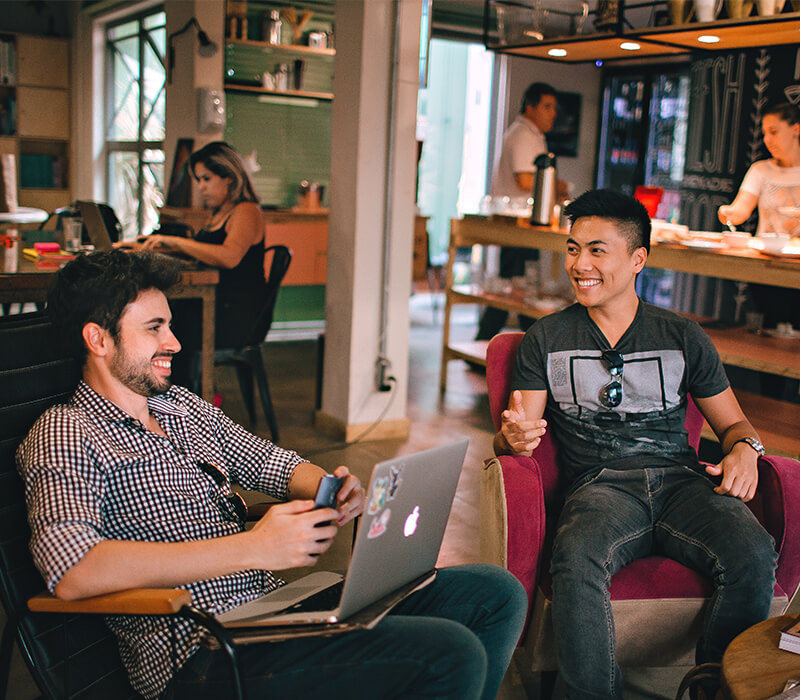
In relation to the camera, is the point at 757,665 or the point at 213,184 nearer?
the point at 757,665

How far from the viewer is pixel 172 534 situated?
1517 millimetres

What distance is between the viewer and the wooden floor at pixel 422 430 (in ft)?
7.28

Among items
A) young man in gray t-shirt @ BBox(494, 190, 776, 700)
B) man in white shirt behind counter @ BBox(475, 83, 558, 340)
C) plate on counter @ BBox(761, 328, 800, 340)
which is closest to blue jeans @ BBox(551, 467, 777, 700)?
young man in gray t-shirt @ BBox(494, 190, 776, 700)

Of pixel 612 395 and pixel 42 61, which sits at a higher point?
pixel 42 61

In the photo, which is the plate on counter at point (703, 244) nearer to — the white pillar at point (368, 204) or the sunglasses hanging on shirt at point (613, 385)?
the white pillar at point (368, 204)

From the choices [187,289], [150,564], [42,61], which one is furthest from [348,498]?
[42,61]

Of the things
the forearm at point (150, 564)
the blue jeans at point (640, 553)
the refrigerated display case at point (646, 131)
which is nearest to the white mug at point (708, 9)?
the blue jeans at point (640, 553)

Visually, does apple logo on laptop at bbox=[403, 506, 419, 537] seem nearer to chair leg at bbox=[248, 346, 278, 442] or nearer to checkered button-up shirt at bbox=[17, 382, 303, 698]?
checkered button-up shirt at bbox=[17, 382, 303, 698]

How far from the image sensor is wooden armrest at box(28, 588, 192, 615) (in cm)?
129

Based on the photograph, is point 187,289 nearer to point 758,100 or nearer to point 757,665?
point 757,665

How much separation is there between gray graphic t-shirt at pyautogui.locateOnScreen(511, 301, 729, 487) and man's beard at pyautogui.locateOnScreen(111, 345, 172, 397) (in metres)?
0.97

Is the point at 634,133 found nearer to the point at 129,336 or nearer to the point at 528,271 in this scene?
the point at 528,271

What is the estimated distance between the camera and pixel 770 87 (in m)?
6.38

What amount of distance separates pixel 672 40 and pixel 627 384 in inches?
91.0
